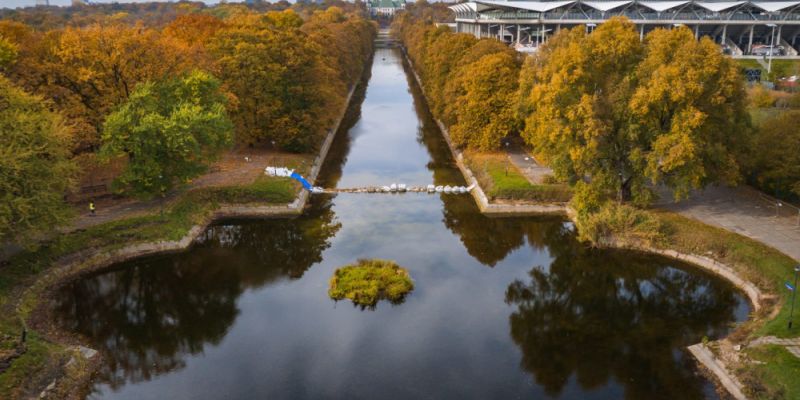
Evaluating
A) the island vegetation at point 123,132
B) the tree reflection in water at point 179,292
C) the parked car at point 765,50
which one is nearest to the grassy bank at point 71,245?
the island vegetation at point 123,132

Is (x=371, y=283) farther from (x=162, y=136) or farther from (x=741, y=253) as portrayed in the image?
(x=741, y=253)

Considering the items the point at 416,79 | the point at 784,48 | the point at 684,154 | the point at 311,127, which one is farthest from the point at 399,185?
the point at 784,48

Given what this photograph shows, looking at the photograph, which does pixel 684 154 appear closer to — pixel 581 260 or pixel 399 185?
pixel 581 260

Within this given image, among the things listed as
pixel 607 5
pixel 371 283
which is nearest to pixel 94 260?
pixel 371 283

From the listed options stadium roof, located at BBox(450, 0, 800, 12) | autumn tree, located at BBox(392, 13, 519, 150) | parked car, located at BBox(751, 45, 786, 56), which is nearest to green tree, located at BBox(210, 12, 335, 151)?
autumn tree, located at BBox(392, 13, 519, 150)

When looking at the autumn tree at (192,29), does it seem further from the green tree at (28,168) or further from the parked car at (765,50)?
the parked car at (765,50)

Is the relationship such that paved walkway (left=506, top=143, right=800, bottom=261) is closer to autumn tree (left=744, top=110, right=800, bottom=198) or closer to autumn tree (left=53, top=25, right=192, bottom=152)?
autumn tree (left=744, top=110, right=800, bottom=198)
